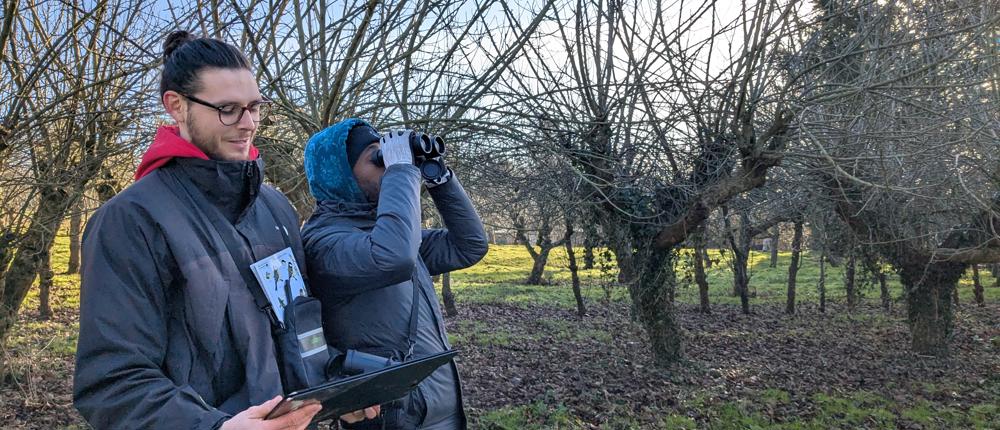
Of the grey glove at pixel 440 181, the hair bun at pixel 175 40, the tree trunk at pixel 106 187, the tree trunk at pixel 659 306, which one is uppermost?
the tree trunk at pixel 106 187

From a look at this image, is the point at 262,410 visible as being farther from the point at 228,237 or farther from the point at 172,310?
the point at 228,237

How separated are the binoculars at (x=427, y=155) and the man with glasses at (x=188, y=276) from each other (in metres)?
0.51

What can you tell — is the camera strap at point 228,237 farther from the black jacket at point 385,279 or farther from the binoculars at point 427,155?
the binoculars at point 427,155

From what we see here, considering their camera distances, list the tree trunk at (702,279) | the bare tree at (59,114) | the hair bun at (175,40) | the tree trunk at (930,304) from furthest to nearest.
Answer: the tree trunk at (702,279) → the tree trunk at (930,304) → the bare tree at (59,114) → the hair bun at (175,40)

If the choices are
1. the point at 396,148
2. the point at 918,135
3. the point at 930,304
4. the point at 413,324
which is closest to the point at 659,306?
the point at 918,135

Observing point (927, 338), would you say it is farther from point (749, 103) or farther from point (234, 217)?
point (234, 217)

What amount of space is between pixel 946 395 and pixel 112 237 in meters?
9.80

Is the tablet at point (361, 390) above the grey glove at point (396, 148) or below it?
below

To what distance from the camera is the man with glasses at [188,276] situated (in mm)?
1242

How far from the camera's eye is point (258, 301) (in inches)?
59.1

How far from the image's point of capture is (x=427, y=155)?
2.07m

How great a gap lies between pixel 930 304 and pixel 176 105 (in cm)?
1184

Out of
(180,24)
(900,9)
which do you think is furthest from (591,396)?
(180,24)

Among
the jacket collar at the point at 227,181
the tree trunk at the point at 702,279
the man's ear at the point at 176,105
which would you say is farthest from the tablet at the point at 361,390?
the tree trunk at the point at 702,279
